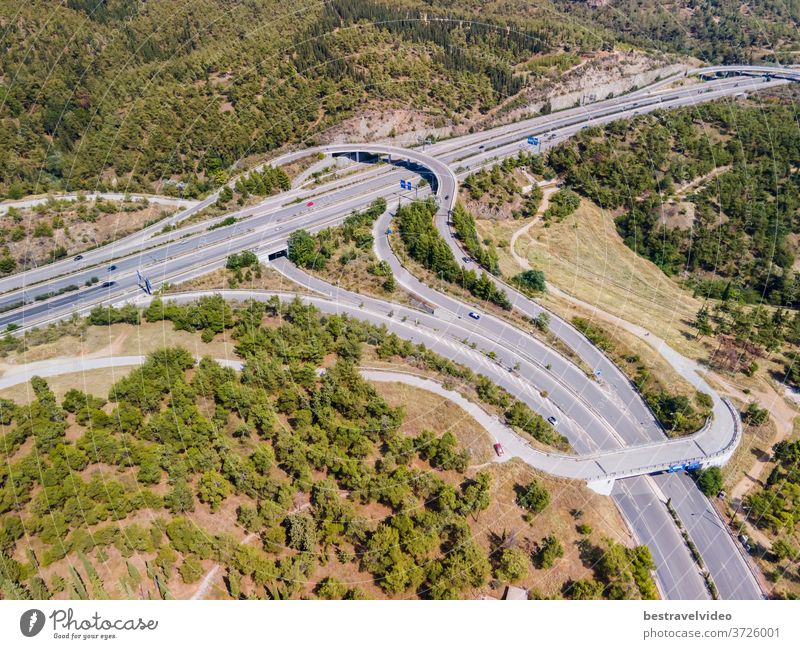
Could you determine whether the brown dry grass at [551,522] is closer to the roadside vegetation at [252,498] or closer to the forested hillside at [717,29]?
the roadside vegetation at [252,498]

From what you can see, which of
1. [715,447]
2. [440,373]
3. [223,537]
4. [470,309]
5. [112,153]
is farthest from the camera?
[112,153]

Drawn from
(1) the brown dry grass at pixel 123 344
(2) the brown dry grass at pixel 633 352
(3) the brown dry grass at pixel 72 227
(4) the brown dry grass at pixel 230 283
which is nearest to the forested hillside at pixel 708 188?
(2) the brown dry grass at pixel 633 352

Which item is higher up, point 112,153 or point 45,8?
point 45,8

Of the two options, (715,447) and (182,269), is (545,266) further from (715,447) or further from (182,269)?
(182,269)

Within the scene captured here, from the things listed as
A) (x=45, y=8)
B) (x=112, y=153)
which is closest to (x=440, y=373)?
(x=112, y=153)

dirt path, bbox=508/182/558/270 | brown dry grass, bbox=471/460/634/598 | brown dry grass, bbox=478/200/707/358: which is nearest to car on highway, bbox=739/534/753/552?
brown dry grass, bbox=471/460/634/598

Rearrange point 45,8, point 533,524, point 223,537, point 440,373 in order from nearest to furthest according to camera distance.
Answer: point 223,537 < point 533,524 < point 440,373 < point 45,8

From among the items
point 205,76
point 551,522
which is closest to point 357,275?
point 551,522
